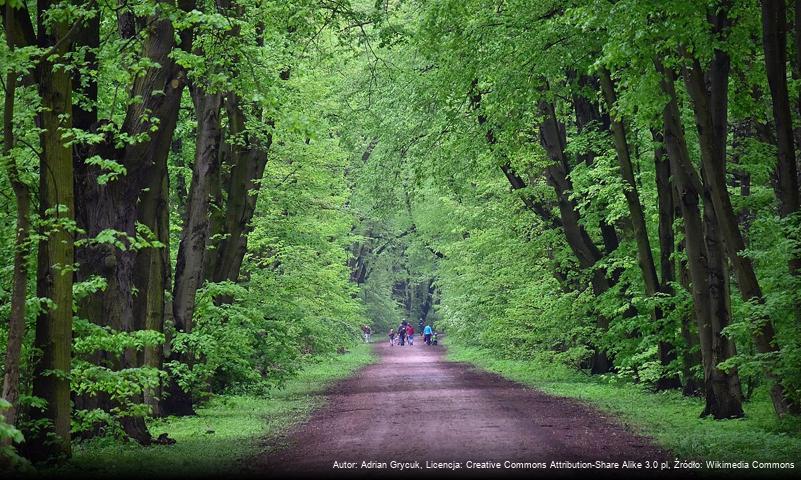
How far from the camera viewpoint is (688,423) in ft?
50.4

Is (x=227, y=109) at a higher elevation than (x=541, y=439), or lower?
higher

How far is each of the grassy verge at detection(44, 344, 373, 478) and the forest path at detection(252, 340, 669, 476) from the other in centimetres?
49

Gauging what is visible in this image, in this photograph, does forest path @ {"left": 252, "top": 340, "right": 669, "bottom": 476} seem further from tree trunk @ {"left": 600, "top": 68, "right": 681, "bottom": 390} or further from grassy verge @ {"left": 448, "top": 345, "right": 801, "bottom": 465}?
tree trunk @ {"left": 600, "top": 68, "right": 681, "bottom": 390}

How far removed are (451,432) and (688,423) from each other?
4154 mm

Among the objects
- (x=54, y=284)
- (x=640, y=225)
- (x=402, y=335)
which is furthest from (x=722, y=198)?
(x=402, y=335)

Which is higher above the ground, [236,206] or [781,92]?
[781,92]

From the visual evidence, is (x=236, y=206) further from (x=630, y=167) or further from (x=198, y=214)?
(x=630, y=167)

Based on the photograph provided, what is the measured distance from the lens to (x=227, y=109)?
66.1 feet

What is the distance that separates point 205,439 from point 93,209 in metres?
4.39

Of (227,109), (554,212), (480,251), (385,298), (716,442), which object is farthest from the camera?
(385,298)

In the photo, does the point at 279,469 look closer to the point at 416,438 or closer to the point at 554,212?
the point at 416,438

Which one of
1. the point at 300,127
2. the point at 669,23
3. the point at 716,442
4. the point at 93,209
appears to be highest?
the point at 669,23

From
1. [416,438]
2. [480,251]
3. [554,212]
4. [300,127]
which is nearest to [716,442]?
[416,438]

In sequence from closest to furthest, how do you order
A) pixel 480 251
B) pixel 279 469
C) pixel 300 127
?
pixel 279 469 < pixel 300 127 < pixel 480 251
